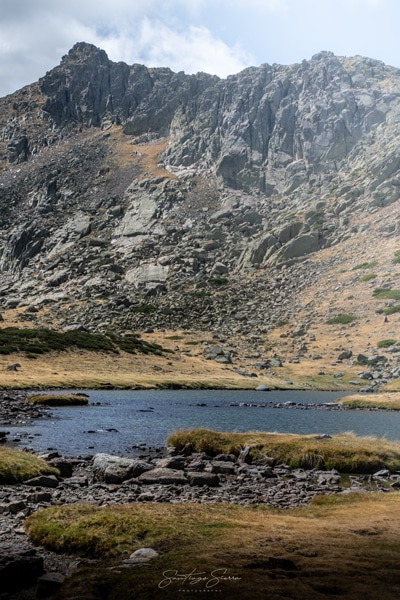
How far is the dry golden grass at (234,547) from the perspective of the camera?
998cm

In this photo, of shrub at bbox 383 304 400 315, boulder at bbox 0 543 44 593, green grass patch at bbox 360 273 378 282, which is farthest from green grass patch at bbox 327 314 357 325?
boulder at bbox 0 543 44 593

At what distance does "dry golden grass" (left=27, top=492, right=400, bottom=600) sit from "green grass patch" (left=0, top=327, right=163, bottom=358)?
78540 mm

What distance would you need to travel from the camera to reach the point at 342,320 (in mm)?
126188

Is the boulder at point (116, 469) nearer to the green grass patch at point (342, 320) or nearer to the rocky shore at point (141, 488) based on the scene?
the rocky shore at point (141, 488)

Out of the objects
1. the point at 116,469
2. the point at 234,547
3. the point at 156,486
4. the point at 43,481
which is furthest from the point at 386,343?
the point at 234,547

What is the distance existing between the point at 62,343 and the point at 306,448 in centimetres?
7750

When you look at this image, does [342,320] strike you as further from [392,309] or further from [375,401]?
[375,401]

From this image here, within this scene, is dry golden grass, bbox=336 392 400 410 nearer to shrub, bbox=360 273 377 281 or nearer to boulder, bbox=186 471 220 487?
boulder, bbox=186 471 220 487

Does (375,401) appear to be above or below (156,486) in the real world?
below

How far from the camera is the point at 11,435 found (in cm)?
3578

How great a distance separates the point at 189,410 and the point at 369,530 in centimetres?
4602

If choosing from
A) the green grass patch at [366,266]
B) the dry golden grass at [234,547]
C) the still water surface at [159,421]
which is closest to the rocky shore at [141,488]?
the dry golden grass at [234,547]

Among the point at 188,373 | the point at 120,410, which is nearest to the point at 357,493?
the point at 120,410

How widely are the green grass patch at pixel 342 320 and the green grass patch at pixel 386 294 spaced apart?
9.31 meters
